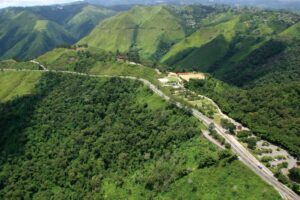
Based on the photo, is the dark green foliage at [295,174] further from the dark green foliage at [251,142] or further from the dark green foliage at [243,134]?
the dark green foliage at [243,134]

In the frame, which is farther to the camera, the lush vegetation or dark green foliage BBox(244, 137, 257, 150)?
dark green foliage BBox(244, 137, 257, 150)

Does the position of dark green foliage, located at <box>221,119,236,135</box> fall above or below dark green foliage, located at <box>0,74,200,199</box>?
above

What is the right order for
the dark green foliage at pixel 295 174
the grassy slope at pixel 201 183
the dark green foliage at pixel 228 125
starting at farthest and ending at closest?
the dark green foliage at pixel 228 125
the dark green foliage at pixel 295 174
the grassy slope at pixel 201 183

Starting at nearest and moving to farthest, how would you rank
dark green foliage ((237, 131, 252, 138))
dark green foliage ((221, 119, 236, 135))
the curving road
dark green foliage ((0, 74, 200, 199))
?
the curving road
dark green foliage ((237, 131, 252, 138))
dark green foliage ((221, 119, 236, 135))
dark green foliage ((0, 74, 200, 199))

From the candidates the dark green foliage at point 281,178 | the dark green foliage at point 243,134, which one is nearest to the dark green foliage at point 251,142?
the dark green foliage at point 243,134

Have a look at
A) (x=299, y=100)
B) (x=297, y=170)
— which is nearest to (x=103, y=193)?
(x=297, y=170)

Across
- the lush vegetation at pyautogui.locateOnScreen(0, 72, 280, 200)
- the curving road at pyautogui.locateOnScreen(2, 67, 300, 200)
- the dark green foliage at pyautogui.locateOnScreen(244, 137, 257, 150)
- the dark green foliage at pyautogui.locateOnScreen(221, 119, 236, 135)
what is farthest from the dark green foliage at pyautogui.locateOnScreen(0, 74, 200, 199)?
the dark green foliage at pyautogui.locateOnScreen(244, 137, 257, 150)

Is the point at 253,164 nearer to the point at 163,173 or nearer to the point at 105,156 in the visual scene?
the point at 163,173

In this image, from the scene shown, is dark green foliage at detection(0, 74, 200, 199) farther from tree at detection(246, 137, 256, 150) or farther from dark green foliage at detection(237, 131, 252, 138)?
tree at detection(246, 137, 256, 150)
